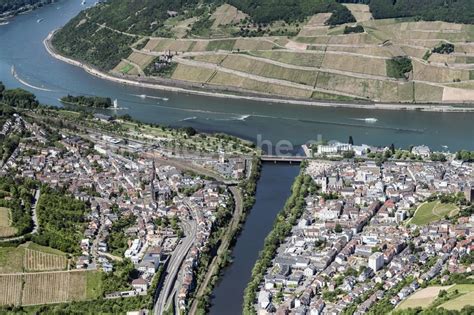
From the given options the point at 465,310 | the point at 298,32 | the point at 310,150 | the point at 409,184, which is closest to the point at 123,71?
the point at 298,32

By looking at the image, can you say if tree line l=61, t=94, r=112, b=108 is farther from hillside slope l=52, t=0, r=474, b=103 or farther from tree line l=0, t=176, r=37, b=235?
tree line l=0, t=176, r=37, b=235

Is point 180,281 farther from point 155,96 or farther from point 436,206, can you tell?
point 155,96

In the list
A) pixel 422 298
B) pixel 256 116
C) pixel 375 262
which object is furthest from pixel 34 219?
pixel 256 116

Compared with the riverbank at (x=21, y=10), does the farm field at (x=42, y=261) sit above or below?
above

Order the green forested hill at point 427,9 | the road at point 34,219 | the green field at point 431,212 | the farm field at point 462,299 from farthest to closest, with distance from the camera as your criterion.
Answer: the green forested hill at point 427,9, the green field at point 431,212, the road at point 34,219, the farm field at point 462,299

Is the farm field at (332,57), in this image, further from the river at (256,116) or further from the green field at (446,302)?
the green field at (446,302)

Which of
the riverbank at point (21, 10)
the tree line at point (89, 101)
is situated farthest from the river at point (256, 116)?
the riverbank at point (21, 10)

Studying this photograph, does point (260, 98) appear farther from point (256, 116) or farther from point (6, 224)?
point (6, 224)

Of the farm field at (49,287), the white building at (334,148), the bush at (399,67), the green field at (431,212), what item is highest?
the farm field at (49,287)
